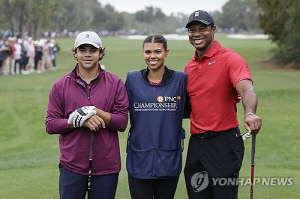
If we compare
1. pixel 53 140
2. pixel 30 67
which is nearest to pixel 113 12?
pixel 30 67

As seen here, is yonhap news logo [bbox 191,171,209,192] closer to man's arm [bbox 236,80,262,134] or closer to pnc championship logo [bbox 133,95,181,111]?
pnc championship logo [bbox 133,95,181,111]

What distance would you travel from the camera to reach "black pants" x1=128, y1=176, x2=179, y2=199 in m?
5.15

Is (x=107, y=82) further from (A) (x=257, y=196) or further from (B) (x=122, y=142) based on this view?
(B) (x=122, y=142)

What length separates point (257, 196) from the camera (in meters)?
7.24

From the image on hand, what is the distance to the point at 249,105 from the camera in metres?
4.78

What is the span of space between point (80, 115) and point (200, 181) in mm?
1277

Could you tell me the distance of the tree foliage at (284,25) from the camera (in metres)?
30.9

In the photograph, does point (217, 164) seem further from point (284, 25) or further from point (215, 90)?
point (284, 25)

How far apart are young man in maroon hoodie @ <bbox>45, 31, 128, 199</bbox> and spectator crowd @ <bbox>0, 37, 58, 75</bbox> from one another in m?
26.2

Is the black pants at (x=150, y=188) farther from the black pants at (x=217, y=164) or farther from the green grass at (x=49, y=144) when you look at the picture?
the green grass at (x=49, y=144)

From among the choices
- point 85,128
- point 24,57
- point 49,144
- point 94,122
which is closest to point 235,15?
point 24,57

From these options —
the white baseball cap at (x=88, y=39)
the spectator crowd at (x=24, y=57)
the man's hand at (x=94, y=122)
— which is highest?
the white baseball cap at (x=88, y=39)

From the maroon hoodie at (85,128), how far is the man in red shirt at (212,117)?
27.9 inches

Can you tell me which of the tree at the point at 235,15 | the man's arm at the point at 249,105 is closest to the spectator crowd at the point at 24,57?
the man's arm at the point at 249,105
